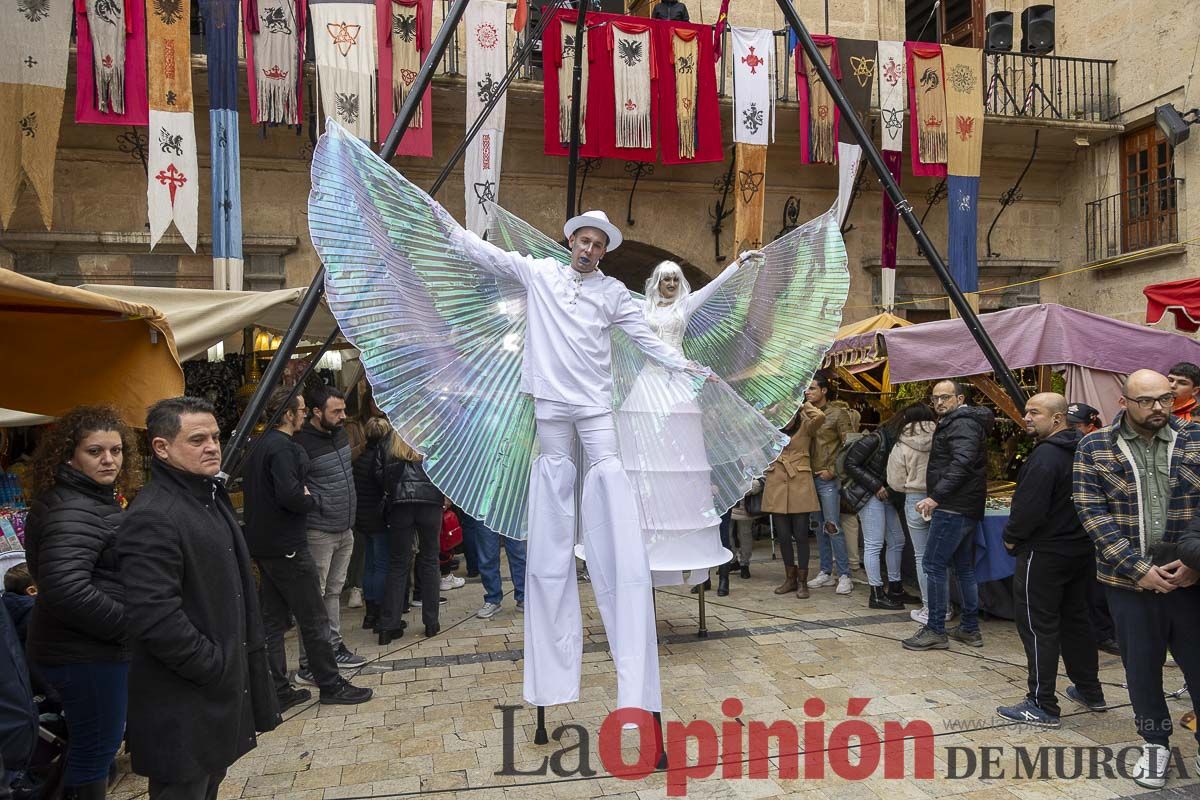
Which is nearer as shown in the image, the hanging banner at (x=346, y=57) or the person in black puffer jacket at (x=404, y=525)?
the person in black puffer jacket at (x=404, y=525)

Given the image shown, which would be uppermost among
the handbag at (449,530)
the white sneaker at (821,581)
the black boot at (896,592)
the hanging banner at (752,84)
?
the hanging banner at (752,84)

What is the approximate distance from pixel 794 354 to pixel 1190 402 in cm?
349

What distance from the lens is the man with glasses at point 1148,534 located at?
3051mm

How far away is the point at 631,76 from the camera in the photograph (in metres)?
9.02

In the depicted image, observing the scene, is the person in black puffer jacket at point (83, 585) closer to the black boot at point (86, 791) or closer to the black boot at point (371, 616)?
the black boot at point (86, 791)

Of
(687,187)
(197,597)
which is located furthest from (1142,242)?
(197,597)

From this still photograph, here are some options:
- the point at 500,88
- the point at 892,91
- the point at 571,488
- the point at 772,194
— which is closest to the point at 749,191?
the point at 772,194

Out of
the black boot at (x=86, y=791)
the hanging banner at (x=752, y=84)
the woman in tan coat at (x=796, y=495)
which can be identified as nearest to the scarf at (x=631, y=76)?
the hanging banner at (x=752, y=84)

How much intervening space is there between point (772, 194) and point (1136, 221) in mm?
5324

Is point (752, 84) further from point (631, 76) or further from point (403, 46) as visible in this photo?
point (403, 46)

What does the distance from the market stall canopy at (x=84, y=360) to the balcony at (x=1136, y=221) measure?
461 inches

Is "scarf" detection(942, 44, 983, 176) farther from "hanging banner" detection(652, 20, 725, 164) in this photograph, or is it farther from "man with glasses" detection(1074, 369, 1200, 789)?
"man with glasses" detection(1074, 369, 1200, 789)

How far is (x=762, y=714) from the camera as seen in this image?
393cm

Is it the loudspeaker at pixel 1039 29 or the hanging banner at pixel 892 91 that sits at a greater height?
the loudspeaker at pixel 1039 29
